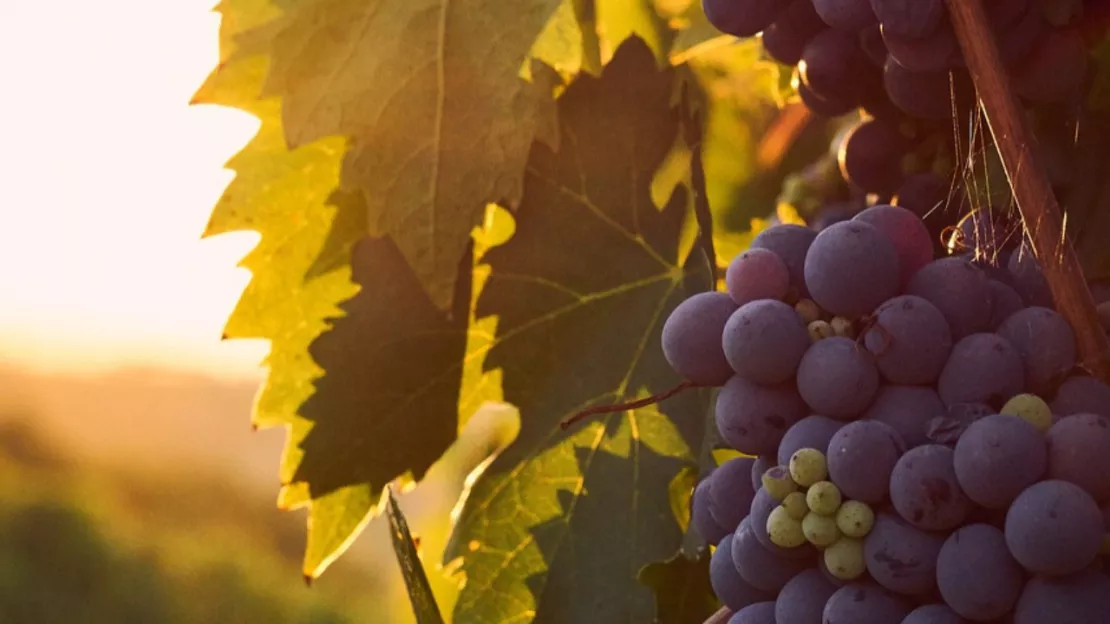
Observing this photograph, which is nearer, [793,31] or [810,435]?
[810,435]

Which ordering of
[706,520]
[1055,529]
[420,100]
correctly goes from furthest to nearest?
[420,100] < [706,520] < [1055,529]

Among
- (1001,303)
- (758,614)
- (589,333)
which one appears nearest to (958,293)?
(1001,303)

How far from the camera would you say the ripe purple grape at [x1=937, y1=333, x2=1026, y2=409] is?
380mm

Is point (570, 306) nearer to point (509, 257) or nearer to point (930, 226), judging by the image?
point (509, 257)

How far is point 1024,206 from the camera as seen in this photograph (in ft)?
1.32

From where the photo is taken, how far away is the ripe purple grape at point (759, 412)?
41 cm

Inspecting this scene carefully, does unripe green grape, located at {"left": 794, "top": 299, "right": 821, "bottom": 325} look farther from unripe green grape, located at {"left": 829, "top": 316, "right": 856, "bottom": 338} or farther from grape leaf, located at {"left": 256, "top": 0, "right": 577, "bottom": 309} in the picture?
grape leaf, located at {"left": 256, "top": 0, "right": 577, "bottom": 309}

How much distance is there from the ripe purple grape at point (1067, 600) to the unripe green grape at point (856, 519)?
0.17ft

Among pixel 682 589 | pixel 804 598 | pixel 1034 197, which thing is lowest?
pixel 682 589

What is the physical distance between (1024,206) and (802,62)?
139mm

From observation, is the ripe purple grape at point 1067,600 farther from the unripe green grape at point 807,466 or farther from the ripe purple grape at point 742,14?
the ripe purple grape at point 742,14

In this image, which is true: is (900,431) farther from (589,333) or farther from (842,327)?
(589,333)

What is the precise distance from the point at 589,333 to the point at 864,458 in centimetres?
27

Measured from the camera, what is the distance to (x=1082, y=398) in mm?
380
